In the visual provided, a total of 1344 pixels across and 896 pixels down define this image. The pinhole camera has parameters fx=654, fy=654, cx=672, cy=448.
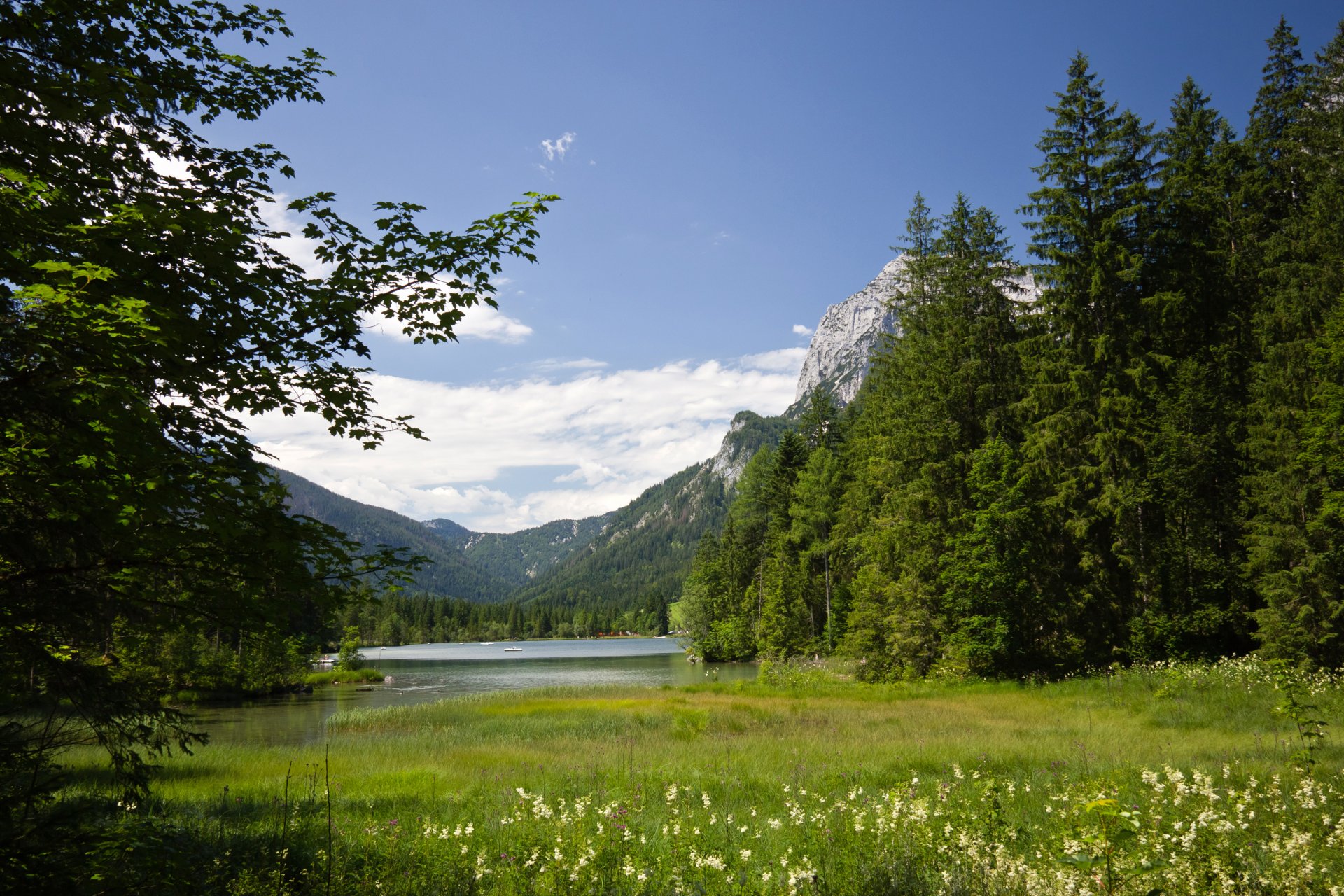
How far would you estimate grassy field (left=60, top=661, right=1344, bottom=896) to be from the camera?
5316 mm

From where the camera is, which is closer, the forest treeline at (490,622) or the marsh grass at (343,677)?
the marsh grass at (343,677)

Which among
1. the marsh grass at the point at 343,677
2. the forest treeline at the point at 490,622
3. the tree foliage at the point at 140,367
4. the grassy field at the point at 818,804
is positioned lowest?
the forest treeline at the point at 490,622

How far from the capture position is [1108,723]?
15398 millimetres

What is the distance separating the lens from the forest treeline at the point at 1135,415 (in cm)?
1950

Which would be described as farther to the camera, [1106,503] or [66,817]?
[1106,503]

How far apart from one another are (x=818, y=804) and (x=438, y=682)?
45.9 metres

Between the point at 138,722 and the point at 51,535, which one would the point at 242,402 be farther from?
the point at 138,722

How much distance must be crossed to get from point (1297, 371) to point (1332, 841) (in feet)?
65.2

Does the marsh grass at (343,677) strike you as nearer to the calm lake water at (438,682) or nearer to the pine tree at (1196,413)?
the calm lake water at (438,682)

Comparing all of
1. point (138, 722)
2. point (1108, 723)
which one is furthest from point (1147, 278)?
point (138, 722)

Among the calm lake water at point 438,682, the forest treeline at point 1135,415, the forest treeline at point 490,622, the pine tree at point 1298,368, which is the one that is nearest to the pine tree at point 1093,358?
the forest treeline at point 1135,415

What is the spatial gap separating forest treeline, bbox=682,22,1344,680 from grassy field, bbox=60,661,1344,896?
194 inches

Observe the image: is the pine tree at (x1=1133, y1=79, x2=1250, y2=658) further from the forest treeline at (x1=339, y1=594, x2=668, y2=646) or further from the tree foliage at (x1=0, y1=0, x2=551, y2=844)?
the forest treeline at (x1=339, y1=594, x2=668, y2=646)

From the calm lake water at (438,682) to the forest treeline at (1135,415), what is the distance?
1902 centimetres
